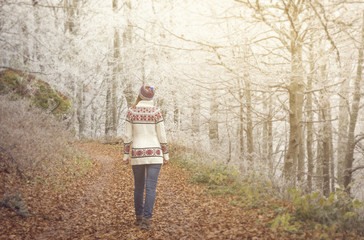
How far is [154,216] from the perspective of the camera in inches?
224

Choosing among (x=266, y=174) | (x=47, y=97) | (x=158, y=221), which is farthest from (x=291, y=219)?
(x=47, y=97)

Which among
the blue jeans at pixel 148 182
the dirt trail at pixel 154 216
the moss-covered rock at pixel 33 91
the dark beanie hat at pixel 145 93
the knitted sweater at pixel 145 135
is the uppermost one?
the moss-covered rock at pixel 33 91

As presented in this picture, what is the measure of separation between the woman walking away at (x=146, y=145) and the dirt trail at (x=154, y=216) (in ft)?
1.76

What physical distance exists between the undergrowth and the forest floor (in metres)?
0.18

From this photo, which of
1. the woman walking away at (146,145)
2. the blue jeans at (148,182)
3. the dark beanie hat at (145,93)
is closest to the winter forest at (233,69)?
the dark beanie hat at (145,93)

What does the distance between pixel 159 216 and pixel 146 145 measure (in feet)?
6.02

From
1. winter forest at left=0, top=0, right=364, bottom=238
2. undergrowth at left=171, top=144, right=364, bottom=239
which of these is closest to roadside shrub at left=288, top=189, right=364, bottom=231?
undergrowth at left=171, top=144, right=364, bottom=239

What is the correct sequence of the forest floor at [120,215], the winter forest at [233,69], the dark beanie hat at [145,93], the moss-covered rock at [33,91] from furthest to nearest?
1. the moss-covered rock at [33,91]
2. the winter forest at [233,69]
3. the dark beanie hat at [145,93]
4. the forest floor at [120,215]

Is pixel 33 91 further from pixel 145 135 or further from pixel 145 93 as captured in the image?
pixel 145 135

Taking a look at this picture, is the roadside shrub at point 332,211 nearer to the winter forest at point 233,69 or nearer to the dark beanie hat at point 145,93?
the winter forest at point 233,69

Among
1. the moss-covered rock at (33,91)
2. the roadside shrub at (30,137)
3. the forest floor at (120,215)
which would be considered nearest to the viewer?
the forest floor at (120,215)

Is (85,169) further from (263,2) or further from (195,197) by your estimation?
(263,2)

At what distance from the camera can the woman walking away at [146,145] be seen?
458 centimetres

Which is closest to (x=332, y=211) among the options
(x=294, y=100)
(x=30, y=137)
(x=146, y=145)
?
(x=294, y=100)
